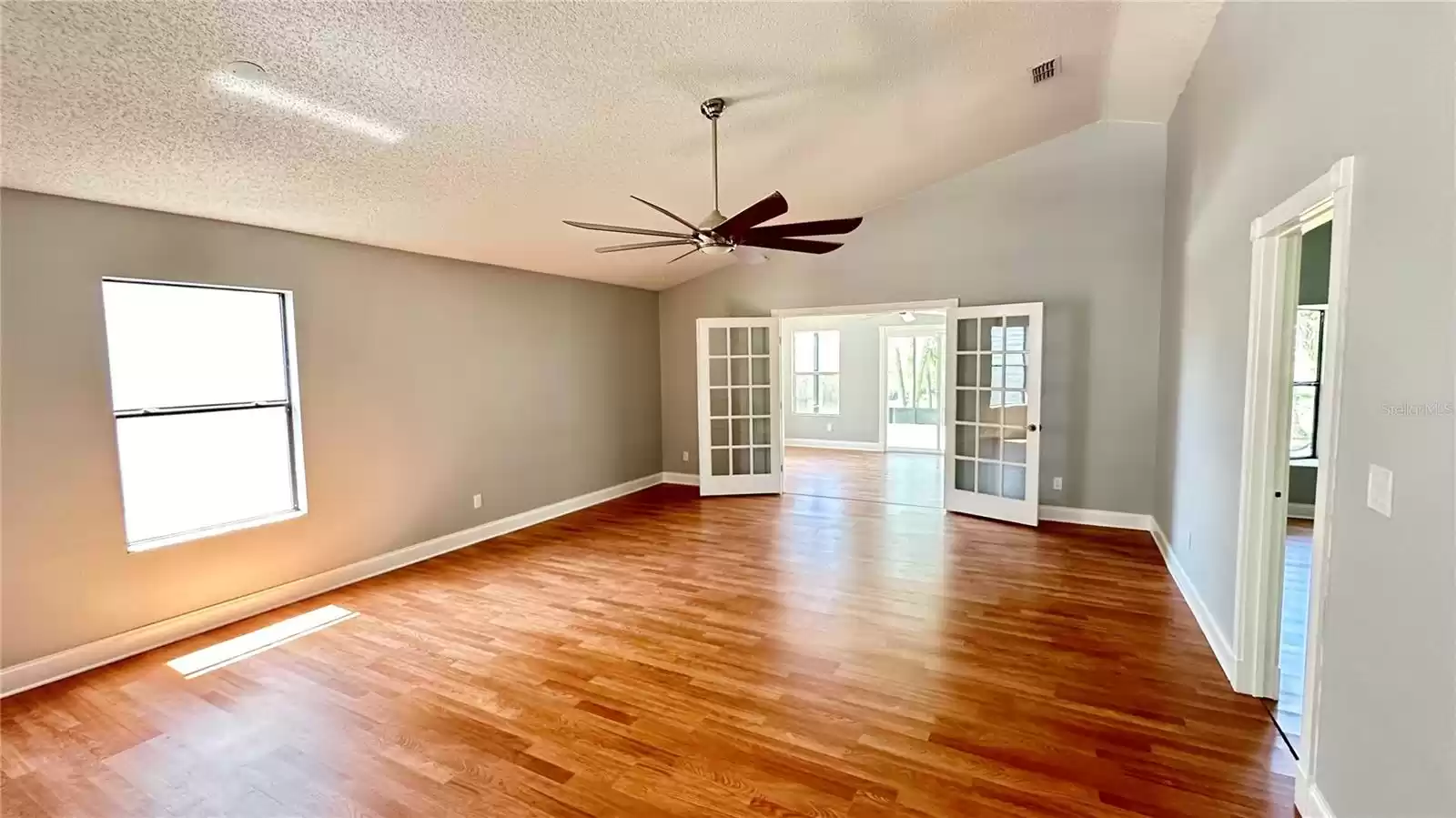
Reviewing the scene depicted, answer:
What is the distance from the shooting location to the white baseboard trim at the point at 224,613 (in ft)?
9.78

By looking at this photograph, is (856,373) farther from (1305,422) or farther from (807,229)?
(807,229)

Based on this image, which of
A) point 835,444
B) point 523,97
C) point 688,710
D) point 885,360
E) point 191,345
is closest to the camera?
point 688,710

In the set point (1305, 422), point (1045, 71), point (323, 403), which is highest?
point (1045, 71)

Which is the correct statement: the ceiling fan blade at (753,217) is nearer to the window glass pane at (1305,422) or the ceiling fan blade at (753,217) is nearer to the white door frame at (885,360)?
the window glass pane at (1305,422)

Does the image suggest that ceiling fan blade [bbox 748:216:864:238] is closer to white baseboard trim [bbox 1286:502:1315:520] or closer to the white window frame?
white baseboard trim [bbox 1286:502:1315:520]

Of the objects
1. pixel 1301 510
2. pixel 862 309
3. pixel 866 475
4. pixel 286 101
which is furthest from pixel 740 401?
pixel 1301 510

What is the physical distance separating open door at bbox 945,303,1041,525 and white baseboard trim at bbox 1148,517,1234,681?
3.74 feet

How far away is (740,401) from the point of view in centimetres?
698

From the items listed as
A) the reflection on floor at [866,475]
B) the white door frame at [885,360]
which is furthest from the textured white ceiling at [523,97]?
the white door frame at [885,360]

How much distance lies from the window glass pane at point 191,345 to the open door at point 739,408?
393 centimetres

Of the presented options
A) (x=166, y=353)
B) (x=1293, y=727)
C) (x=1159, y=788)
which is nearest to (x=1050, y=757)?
(x=1159, y=788)

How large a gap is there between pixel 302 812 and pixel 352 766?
23 cm

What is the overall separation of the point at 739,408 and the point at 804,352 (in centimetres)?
399

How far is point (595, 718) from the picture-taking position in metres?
2.62
